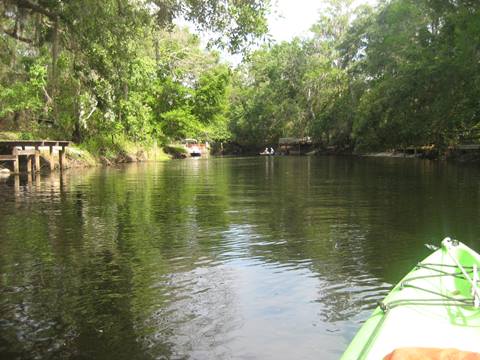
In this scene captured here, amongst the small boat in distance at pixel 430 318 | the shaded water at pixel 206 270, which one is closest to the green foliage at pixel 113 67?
the shaded water at pixel 206 270

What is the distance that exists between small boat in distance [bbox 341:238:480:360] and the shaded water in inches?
40.4

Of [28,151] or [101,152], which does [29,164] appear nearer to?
[28,151]

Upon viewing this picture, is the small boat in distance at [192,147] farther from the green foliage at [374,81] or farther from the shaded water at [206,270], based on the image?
the shaded water at [206,270]

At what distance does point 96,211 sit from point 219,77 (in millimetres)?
47918

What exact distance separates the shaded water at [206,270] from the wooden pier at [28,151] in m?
13.1

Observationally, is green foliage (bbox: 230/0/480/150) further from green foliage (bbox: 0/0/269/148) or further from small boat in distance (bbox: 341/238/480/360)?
small boat in distance (bbox: 341/238/480/360)

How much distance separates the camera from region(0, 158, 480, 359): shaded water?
5316 millimetres

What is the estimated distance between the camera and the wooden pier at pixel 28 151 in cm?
2847

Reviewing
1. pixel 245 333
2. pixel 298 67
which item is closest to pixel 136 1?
pixel 245 333

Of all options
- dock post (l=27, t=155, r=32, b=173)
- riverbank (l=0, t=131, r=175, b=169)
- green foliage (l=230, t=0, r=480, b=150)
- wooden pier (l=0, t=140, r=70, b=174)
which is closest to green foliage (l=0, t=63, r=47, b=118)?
riverbank (l=0, t=131, r=175, b=169)

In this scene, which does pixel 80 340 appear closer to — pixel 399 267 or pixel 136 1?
pixel 399 267

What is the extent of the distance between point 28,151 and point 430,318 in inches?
1169

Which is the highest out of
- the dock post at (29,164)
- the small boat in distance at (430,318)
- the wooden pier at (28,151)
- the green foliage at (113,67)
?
the green foliage at (113,67)

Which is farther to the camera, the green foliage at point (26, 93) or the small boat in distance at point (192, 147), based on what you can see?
the small boat in distance at point (192, 147)
